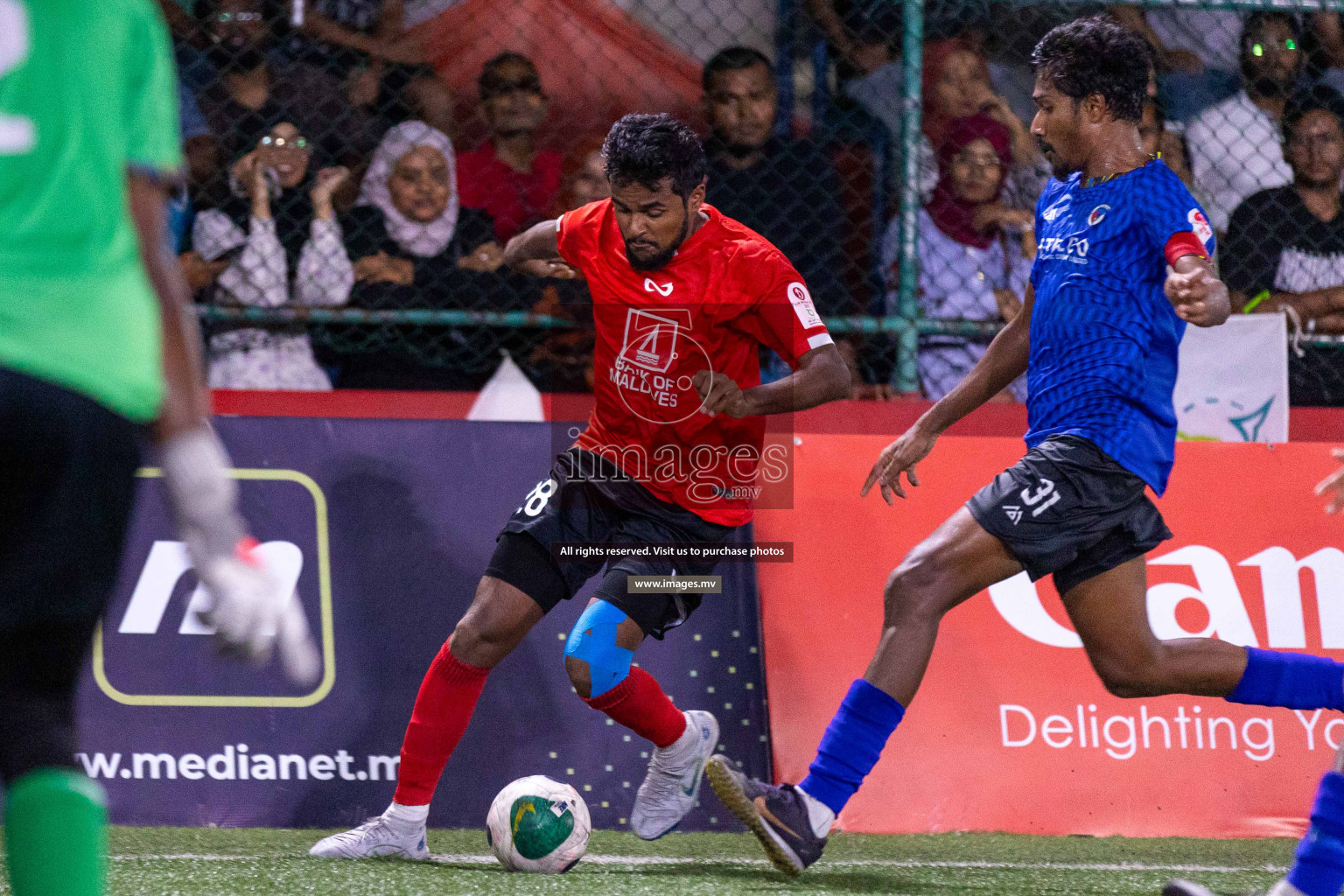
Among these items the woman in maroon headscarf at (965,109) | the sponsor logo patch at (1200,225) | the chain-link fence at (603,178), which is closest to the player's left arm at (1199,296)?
the sponsor logo patch at (1200,225)

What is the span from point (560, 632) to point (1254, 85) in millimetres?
4281

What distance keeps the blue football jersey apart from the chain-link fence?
2140 mm

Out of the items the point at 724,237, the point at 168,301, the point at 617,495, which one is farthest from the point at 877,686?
the point at 168,301

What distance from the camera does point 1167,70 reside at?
6.84 m

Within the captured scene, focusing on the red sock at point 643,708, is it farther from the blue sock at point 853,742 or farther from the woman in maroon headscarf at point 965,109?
the woman in maroon headscarf at point 965,109

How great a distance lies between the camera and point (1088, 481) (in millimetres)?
3352

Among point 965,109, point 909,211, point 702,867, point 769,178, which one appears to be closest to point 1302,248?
point 965,109

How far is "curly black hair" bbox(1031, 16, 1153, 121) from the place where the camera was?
351cm

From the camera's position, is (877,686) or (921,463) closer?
(877,686)

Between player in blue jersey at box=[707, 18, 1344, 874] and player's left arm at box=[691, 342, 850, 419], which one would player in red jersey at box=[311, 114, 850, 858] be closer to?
player's left arm at box=[691, 342, 850, 419]

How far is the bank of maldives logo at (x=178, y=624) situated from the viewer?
14.3 ft

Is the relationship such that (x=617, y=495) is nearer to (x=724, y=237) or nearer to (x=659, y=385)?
(x=659, y=385)

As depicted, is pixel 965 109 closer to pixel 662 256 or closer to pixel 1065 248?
pixel 662 256

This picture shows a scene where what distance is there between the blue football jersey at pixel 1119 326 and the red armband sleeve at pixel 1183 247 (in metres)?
0.06
